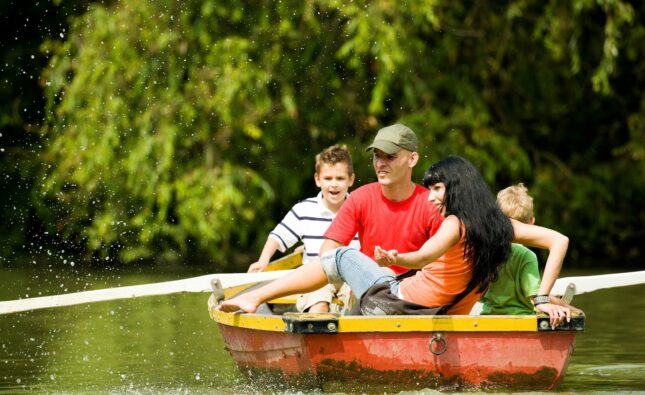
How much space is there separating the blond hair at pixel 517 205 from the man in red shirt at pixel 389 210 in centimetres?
29

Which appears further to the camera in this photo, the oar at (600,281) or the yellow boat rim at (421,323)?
the oar at (600,281)

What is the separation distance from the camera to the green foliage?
39.5 ft

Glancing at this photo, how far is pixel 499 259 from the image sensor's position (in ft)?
19.2

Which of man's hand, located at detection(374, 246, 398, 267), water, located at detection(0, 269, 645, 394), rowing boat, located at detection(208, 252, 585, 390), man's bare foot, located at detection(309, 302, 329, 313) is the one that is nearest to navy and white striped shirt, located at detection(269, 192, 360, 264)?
water, located at detection(0, 269, 645, 394)

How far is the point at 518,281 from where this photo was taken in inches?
241

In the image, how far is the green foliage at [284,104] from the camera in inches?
474

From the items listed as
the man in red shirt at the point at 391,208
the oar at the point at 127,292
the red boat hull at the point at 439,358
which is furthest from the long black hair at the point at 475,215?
the oar at the point at 127,292

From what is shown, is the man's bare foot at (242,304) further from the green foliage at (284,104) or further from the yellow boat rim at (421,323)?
the green foliage at (284,104)

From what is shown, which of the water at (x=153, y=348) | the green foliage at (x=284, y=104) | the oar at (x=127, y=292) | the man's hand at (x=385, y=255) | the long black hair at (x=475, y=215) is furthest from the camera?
the green foliage at (x=284, y=104)

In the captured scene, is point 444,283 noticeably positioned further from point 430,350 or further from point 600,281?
point 600,281

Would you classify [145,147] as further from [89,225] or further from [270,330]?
[270,330]

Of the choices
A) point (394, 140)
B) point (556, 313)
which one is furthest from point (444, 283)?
point (394, 140)

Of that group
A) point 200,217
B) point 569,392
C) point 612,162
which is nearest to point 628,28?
point 612,162

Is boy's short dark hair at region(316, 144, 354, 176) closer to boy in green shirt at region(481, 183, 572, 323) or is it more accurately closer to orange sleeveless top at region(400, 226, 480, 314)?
boy in green shirt at region(481, 183, 572, 323)
